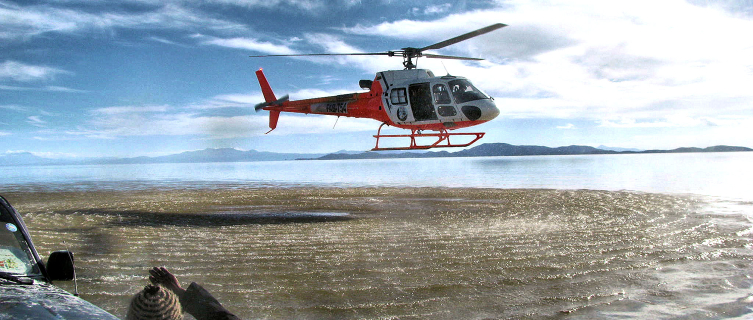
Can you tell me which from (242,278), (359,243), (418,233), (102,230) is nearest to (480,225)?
(418,233)

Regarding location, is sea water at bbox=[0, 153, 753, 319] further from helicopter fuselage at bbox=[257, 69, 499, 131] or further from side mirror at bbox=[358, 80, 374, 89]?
side mirror at bbox=[358, 80, 374, 89]

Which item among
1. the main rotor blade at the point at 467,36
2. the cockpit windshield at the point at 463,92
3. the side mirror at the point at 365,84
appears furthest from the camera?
Answer: the side mirror at the point at 365,84

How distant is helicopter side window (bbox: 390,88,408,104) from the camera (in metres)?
17.7

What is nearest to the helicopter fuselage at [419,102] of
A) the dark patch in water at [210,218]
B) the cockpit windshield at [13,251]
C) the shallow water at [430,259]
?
the shallow water at [430,259]

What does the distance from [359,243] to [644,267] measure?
5164mm

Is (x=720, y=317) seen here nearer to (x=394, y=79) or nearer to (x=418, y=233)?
(x=418, y=233)

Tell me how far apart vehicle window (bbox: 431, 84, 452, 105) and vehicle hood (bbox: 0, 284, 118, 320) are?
1502cm

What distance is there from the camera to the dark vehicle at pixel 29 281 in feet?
8.12

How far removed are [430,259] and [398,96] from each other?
10.6 m

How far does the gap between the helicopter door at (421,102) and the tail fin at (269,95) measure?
796 cm

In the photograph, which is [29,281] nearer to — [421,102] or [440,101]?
[440,101]

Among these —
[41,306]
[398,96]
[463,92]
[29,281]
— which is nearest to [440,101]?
[463,92]

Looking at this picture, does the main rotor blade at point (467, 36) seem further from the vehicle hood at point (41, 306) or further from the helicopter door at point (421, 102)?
→ the vehicle hood at point (41, 306)


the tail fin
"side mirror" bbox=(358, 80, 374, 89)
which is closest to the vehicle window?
"side mirror" bbox=(358, 80, 374, 89)
